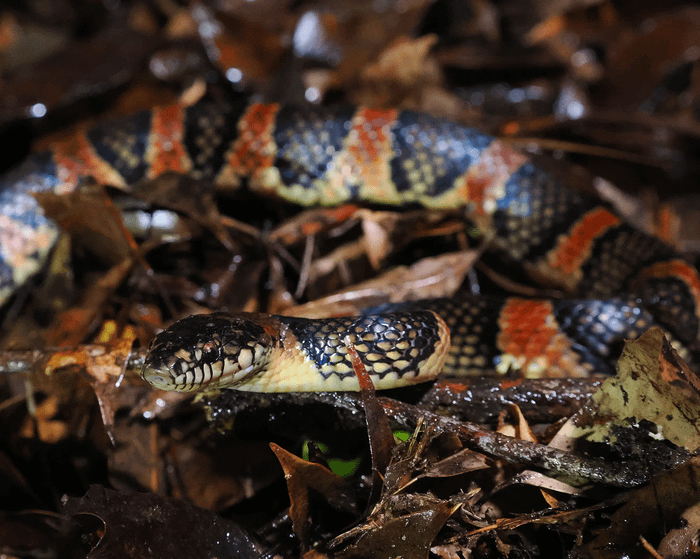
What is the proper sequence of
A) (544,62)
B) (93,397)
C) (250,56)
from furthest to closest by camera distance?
(544,62) < (250,56) < (93,397)

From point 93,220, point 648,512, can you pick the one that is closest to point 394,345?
point 648,512

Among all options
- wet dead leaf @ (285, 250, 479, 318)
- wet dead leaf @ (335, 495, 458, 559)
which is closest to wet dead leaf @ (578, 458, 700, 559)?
wet dead leaf @ (335, 495, 458, 559)

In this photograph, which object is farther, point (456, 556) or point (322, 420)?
point (322, 420)

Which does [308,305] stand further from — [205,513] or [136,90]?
[136,90]

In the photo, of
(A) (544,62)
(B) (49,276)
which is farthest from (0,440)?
(A) (544,62)

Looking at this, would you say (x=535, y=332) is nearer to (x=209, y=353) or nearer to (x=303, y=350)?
(x=303, y=350)

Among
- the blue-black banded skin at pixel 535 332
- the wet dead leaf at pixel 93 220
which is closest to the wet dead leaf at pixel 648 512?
the blue-black banded skin at pixel 535 332

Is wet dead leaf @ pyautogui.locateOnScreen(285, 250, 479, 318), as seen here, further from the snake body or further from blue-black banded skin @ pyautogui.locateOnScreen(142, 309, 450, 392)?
blue-black banded skin @ pyautogui.locateOnScreen(142, 309, 450, 392)
